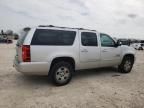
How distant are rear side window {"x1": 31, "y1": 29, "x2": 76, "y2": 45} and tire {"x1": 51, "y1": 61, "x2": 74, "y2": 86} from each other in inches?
28.6

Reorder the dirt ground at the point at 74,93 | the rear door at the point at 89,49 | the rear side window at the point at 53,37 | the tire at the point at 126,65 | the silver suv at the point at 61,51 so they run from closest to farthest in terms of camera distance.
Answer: the dirt ground at the point at 74,93, the silver suv at the point at 61,51, the rear side window at the point at 53,37, the rear door at the point at 89,49, the tire at the point at 126,65

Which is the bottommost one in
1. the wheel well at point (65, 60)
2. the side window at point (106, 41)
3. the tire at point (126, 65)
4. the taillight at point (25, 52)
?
the tire at point (126, 65)

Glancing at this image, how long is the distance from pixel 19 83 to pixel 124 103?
139 inches

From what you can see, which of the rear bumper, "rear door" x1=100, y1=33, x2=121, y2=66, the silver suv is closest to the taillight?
the silver suv

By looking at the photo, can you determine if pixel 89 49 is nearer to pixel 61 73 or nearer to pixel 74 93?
pixel 61 73

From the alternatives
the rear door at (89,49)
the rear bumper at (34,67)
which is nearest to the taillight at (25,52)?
the rear bumper at (34,67)

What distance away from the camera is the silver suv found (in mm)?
4828

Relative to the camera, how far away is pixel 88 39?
614cm

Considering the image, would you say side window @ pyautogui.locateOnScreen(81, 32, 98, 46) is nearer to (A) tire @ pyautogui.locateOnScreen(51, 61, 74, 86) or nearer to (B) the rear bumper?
(A) tire @ pyautogui.locateOnScreen(51, 61, 74, 86)

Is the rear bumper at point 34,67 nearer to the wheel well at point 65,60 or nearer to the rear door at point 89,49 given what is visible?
the wheel well at point 65,60

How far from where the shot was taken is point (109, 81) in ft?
20.1

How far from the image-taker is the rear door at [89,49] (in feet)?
19.3

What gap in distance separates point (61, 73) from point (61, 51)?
73cm

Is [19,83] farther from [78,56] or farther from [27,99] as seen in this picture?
[78,56]
